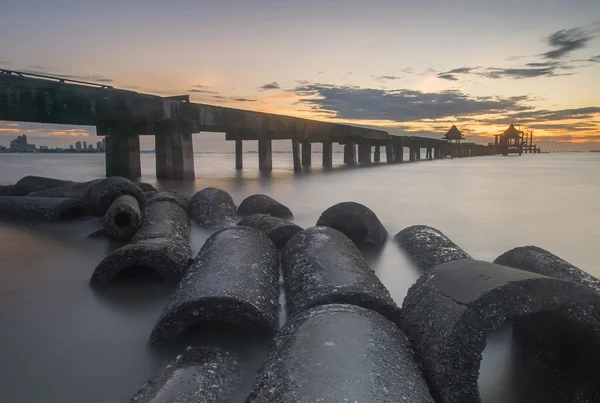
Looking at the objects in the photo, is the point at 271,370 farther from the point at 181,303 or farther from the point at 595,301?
the point at 595,301

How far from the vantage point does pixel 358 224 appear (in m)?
7.30

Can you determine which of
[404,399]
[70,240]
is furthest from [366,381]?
[70,240]

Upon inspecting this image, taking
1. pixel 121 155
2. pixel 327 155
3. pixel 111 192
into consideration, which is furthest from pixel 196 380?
pixel 327 155

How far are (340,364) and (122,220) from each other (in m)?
5.82

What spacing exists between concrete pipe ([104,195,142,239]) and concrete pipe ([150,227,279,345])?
312 centimetres

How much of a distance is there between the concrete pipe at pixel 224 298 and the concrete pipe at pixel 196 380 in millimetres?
295

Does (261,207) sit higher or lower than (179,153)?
lower

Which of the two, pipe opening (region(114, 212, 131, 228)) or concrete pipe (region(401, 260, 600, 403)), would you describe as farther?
pipe opening (region(114, 212, 131, 228))

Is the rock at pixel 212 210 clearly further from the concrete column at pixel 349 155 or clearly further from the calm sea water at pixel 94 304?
the concrete column at pixel 349 155

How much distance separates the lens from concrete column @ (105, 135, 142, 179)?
1802 centimetres

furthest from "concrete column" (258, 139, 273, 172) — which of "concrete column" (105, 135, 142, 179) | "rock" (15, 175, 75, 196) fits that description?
"rock" (15, 175, 75, 196)

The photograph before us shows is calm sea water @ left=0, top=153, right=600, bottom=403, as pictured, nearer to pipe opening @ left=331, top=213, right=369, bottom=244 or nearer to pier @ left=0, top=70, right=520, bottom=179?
pipe opening @ left=331, top=213, right=369, bottom=244

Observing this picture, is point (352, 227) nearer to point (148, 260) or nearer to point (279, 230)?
point (279, 230)

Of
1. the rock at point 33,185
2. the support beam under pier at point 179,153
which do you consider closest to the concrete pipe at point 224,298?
the rock at point 33,185
